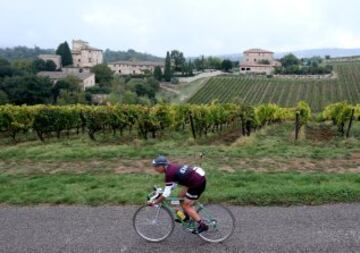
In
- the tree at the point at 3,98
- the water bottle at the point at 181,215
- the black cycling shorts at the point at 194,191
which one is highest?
the black cycling shorts at the point at 194,191

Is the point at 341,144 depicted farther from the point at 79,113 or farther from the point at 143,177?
the point at 79,113

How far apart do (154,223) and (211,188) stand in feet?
8.49

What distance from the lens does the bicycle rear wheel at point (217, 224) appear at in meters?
6.41

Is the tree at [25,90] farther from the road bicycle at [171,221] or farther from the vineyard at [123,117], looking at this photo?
the road bicycle at [171,221]

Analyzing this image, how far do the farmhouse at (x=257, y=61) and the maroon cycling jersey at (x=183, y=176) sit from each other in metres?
120

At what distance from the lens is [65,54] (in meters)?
129

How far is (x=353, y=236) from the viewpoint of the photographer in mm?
6301

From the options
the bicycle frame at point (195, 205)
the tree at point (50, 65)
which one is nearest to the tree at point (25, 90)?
the tree at point (50, 65)

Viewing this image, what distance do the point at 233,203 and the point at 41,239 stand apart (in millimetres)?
3783

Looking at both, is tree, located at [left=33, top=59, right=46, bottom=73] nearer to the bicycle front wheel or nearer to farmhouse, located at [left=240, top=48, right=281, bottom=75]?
farmhouse, located at [left=240, top=48, right=281, bottom=75]

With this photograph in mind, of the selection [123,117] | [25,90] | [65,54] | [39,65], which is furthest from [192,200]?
[65,54]

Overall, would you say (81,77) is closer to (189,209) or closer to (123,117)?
(123,117)

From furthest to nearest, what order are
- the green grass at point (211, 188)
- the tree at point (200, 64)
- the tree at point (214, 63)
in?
the tree at point (200, 64)
the tree at point (214, 63)
the green grass at point (211, 188)

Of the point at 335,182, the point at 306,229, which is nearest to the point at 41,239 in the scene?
the point at 306,229
